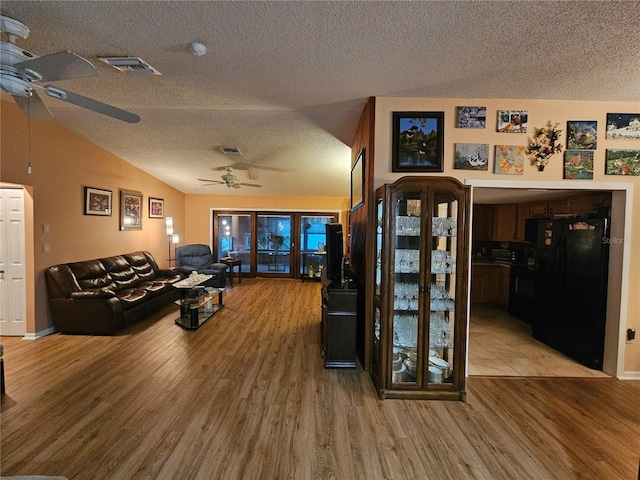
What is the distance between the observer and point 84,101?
6.88 ft

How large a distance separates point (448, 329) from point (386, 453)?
1.19 meters

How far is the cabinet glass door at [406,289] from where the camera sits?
256 cm

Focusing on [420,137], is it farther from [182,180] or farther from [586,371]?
[182,180]

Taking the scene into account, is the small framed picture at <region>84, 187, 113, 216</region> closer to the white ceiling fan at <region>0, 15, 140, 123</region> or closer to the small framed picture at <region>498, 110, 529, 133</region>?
the white ceiling fan at <region>0, 15, 140, 123</region>

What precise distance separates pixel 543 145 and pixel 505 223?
308 cm

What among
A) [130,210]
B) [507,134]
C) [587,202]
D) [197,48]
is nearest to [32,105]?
[197,48]

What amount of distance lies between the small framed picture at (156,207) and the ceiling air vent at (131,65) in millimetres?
4547

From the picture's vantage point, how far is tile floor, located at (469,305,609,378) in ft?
10.1

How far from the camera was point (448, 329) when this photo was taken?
2.63m

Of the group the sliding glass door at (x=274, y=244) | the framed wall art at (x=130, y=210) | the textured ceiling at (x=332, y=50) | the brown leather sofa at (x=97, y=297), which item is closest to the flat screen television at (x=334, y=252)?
the textured ceiling at (x=332, y=50)

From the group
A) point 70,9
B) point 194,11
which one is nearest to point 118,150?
point 70,9

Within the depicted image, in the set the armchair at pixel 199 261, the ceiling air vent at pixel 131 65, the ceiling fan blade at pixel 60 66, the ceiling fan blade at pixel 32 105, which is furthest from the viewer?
the armchair at pixel 199 261

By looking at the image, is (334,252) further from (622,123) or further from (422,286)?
(622,123)

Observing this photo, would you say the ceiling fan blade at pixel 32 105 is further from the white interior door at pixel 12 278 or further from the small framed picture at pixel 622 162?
the small framed picture at pixel 622 162
